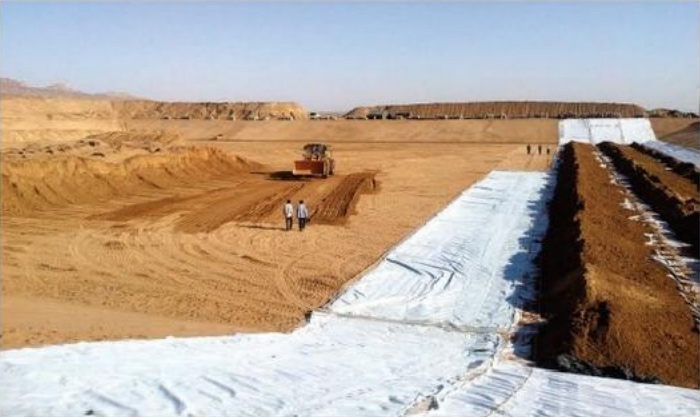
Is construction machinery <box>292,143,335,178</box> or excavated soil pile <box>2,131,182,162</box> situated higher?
excavated soil pile <box>2,131,182,162</box>

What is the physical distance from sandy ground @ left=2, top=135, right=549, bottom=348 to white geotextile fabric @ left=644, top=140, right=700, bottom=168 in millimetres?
19364

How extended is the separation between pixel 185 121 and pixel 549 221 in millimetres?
58738

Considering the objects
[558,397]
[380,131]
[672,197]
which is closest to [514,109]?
[380,131]

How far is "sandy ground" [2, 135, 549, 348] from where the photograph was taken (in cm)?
1034

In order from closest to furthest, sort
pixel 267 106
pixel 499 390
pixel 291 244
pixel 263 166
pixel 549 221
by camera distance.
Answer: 1. pixel 499 390
2. pixel 291 244
3. pixel 549 221
4. pixel 263 166
5. pixel 267 106

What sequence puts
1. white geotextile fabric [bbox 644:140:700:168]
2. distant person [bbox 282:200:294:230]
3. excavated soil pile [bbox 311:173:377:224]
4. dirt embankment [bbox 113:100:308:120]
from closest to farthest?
distant person [bbox 282:200:294:230]
excavated soil pile [bbox 311:173:377:224]
white geotextile fabric [bbox 644:140:700:168]
dirt embankment [bbox 113:100:308:120]

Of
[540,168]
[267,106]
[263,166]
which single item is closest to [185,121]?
[267,106]

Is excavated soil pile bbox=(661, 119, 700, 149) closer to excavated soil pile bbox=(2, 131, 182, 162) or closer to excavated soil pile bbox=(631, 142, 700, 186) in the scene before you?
excavated soil pile bbox=(631, 142, 700, 186)

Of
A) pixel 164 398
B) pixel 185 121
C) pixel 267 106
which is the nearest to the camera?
pixel 164 398

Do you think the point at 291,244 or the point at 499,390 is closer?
the point at 499,390

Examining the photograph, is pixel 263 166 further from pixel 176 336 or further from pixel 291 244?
pixel 176 336

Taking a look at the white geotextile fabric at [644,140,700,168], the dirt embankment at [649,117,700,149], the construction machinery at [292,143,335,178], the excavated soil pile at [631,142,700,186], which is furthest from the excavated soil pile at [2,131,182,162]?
the dirt embankment at [649,117,700,149]

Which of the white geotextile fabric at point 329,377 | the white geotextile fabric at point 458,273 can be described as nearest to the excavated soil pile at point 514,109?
the white geotextile fabric at point 458,273

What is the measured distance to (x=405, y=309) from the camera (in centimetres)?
1092
